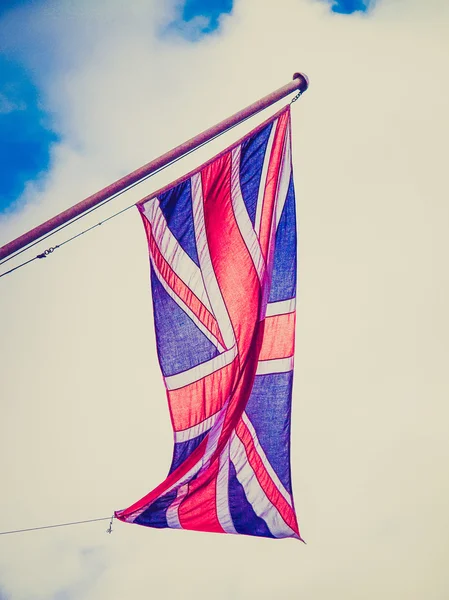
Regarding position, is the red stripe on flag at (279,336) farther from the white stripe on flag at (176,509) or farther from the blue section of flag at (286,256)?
the white stripe on flag at (176,509)

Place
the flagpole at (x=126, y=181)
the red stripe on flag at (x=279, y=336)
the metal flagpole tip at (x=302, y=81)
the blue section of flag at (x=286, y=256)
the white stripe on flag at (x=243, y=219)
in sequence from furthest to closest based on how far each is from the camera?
the metal flagpole tip at (x=302, y=81) → the blue section of flag at (x=286, y=256) → the red stripe on flag at (x=279, y=336) → the white stripe on flag at (x=243, y=219) → the flagpole at (x=126, y=181)

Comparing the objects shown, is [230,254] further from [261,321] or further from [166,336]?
[166,336]

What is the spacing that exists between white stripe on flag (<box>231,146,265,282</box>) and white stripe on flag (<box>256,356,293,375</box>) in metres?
0.94

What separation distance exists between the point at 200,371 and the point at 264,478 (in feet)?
4.36

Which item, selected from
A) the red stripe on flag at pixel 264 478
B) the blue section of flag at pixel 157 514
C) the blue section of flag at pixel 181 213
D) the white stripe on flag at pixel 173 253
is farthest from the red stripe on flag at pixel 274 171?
the blue section of flag at pixel 157 514

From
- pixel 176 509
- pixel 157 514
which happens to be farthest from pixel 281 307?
pixel 157 514

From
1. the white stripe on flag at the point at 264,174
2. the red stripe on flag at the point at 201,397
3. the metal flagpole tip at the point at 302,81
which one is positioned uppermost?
the metal flagpole tip at the point at 302,81

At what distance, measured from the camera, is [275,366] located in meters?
4.30

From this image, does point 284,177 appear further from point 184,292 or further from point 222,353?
point 222,353

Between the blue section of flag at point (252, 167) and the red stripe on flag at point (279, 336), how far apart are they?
45.6 inches

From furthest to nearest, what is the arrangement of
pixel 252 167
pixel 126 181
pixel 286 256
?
pixel 286 256 < pixel 252 167 < pixel 126 181

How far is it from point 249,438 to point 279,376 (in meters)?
0.73

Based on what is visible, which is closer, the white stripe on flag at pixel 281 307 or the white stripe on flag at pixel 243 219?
the white stripe on flag at pixel 243 219

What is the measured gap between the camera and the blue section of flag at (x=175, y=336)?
13.2 feet
